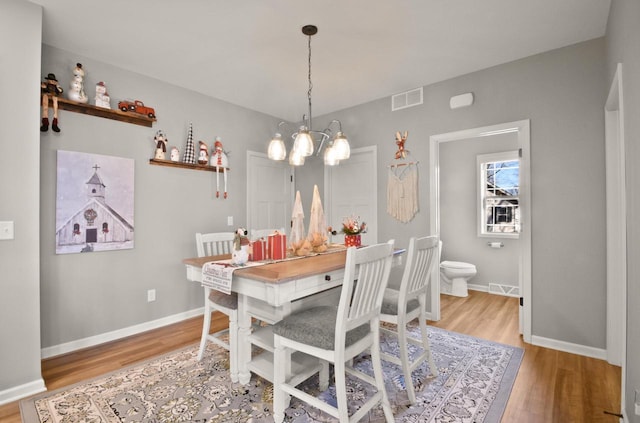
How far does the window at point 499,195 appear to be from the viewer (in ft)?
14.5

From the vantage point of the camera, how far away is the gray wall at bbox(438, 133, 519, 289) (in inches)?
174

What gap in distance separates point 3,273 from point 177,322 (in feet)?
5.63

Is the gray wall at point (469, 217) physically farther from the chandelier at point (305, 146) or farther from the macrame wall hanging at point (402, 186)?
the chandelier at point (305, 146)

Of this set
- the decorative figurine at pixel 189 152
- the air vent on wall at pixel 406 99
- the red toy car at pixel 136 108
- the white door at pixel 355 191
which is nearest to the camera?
the red toy car at pixel 136 108

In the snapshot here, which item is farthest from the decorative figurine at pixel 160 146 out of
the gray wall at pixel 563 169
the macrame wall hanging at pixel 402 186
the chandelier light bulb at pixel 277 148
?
the gray wall at pixel 563 169

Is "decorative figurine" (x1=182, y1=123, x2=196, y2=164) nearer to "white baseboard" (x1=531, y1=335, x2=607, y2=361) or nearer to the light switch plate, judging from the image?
the light switch plate

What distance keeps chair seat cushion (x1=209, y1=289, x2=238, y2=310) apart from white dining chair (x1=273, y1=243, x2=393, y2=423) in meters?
0.51

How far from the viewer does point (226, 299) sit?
2273 millimetres

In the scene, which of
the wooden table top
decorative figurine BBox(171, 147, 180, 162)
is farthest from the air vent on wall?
decorative figurine BBox(171, 147, 180, 162)

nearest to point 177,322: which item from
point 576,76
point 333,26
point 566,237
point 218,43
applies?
point 218,43

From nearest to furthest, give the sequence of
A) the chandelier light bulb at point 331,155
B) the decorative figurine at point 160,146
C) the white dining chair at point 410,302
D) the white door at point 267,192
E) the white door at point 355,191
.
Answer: the white dining chair at point 410,302 < the chandelier light bulb at point 331,155 < the decorative figurine at point 160,146 < the white door at point 355,191 < the white door at point 267,192

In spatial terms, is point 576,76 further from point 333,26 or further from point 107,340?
point 107,340

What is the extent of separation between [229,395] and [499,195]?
4364mm

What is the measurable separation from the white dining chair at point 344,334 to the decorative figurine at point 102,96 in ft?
8.47
